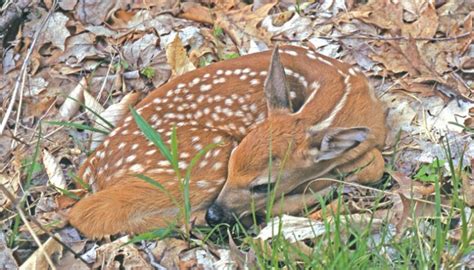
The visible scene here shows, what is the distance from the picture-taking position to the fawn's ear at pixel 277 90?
15.2 ft

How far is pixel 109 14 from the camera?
6.43 meters

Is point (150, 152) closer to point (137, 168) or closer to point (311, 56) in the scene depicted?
point (137, 168)

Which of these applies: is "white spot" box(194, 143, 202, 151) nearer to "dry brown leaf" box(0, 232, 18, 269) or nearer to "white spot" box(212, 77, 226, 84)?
"white spot" box(212, 77, 226, 84)

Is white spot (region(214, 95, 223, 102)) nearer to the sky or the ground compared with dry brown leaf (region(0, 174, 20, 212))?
nearer to the sky

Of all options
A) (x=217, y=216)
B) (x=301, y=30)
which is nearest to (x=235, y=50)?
(x=301, y=30)

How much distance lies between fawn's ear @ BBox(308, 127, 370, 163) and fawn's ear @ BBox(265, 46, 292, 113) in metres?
0.24

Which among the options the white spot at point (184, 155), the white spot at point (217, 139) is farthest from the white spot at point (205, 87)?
the white spot at point (184, 155)

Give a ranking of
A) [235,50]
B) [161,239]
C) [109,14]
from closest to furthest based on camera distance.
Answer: [161,239]
[235,50]
[109,14]

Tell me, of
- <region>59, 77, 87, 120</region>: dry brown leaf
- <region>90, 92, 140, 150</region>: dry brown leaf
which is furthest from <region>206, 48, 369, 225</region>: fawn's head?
<region>59, 77, 87, 120</region>: dry brown leaf

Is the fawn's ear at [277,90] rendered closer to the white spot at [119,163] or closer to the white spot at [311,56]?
the white spot at [311,56]

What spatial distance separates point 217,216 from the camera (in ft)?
14.6

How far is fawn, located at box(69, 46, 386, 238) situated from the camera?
4.48 metres

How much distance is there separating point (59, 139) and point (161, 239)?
1404 mm

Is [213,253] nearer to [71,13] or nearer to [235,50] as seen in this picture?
[235,50]
